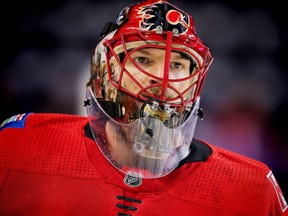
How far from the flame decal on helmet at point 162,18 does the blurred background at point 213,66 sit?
728mm

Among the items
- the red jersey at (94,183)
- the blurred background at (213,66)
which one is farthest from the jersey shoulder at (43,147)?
the blurred background at (213,66)

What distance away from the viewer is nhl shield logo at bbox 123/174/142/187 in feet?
5.18

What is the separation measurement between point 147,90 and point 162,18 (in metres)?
0.27

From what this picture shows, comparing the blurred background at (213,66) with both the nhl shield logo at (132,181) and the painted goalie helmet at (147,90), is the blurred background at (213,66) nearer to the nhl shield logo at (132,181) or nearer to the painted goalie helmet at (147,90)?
the painted goalie helmet at (147,90)

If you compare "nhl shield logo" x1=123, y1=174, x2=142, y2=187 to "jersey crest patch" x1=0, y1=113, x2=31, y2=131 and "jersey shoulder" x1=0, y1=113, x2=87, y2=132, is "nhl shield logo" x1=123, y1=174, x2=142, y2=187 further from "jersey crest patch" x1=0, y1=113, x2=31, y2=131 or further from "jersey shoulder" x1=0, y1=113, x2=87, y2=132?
"jersey crest patch" x1=0, y1=113, x2=31, y2=131

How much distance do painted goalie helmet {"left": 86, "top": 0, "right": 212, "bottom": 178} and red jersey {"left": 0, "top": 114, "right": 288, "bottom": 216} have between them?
0.20 ft

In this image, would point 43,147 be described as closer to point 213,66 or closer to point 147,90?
point 147,90

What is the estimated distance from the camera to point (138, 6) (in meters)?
1.75

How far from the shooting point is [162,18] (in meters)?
1.66

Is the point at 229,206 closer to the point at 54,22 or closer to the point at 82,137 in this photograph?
the point at 82,137

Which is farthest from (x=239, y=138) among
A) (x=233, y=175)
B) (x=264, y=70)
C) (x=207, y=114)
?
(x=233, y=175)

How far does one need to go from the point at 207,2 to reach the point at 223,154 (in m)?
0.94

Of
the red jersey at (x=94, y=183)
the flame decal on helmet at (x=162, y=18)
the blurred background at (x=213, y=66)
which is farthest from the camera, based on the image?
the blurred background at (x=213, y=66)

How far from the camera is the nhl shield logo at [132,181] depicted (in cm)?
158
